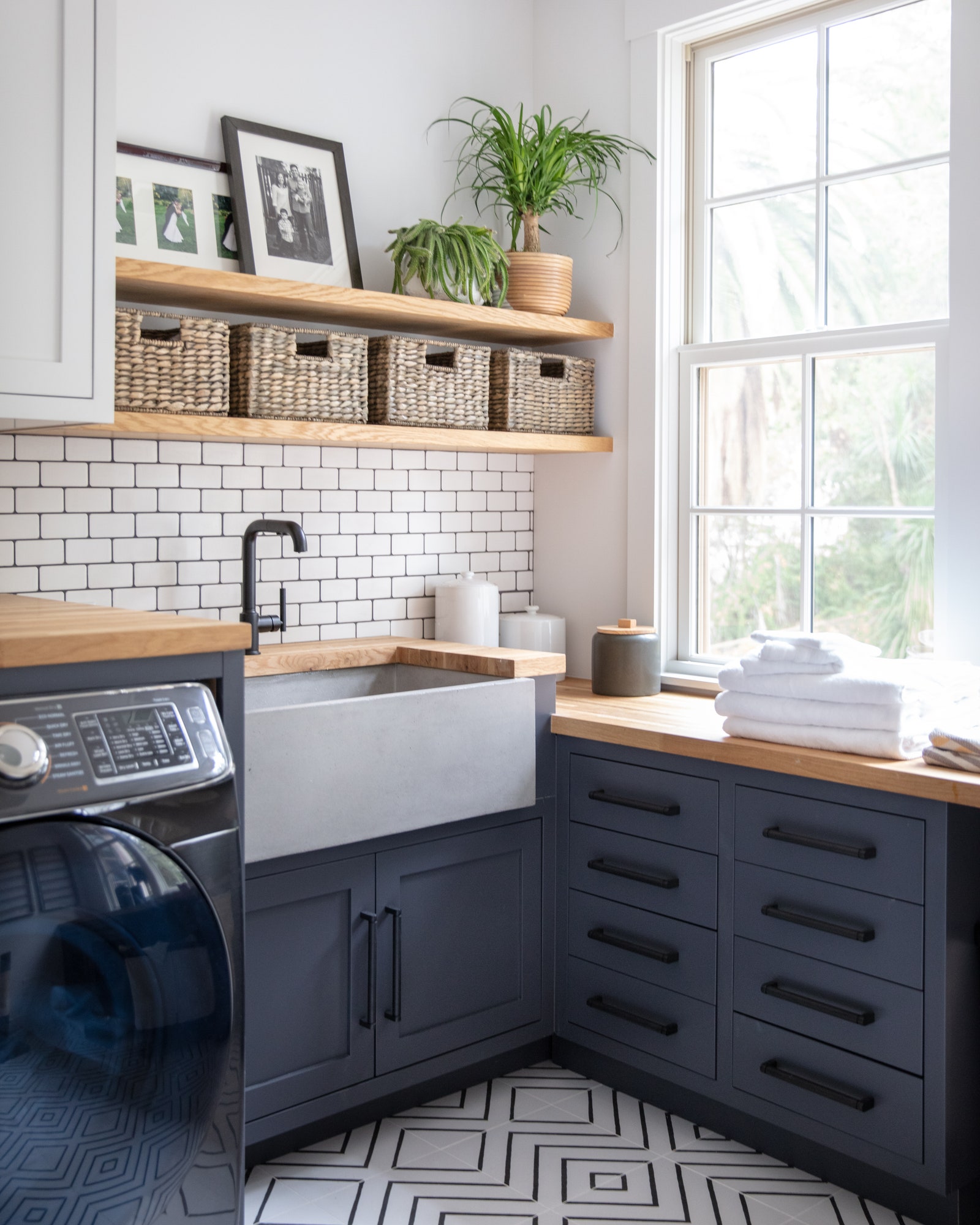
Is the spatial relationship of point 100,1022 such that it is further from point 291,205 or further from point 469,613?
point 291,205

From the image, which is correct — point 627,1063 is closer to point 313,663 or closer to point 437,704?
point 437,704

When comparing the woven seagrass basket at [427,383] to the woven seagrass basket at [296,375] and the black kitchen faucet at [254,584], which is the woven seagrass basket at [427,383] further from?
the black kitchen faucet at [254,584]

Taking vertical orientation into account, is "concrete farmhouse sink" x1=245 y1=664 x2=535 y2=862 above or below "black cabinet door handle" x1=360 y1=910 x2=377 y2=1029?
above

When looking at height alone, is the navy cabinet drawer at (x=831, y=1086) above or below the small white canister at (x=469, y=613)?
below

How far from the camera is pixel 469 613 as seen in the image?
3223 millimetres


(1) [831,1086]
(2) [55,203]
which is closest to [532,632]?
(1) [831,1086]

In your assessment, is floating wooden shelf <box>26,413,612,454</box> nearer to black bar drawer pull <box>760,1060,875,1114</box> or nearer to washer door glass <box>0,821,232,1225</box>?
washer door glass <box>0,821,232,1225</box>

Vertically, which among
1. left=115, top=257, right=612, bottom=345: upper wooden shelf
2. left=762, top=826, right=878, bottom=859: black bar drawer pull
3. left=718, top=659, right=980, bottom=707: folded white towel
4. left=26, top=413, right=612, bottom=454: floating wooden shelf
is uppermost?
left=115, top=257, right=612, bottom=345: upper wooden shelf

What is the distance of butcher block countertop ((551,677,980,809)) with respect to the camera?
2104mm

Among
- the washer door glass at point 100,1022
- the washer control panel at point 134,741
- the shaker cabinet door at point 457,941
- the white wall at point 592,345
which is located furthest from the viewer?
the white wall at point 592,345

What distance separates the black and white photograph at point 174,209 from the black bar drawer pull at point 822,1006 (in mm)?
1998

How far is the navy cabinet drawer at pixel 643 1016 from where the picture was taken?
2.53 m

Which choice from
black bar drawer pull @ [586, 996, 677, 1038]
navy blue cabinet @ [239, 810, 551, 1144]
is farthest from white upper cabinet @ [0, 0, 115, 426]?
black bar drawer pull @ [586, 996, 677, 1038]

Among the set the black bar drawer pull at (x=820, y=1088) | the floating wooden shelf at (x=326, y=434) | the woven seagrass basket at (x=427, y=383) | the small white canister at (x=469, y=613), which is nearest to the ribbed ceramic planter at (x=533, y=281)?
the woven seagrass basket at (x=427, y=383)
